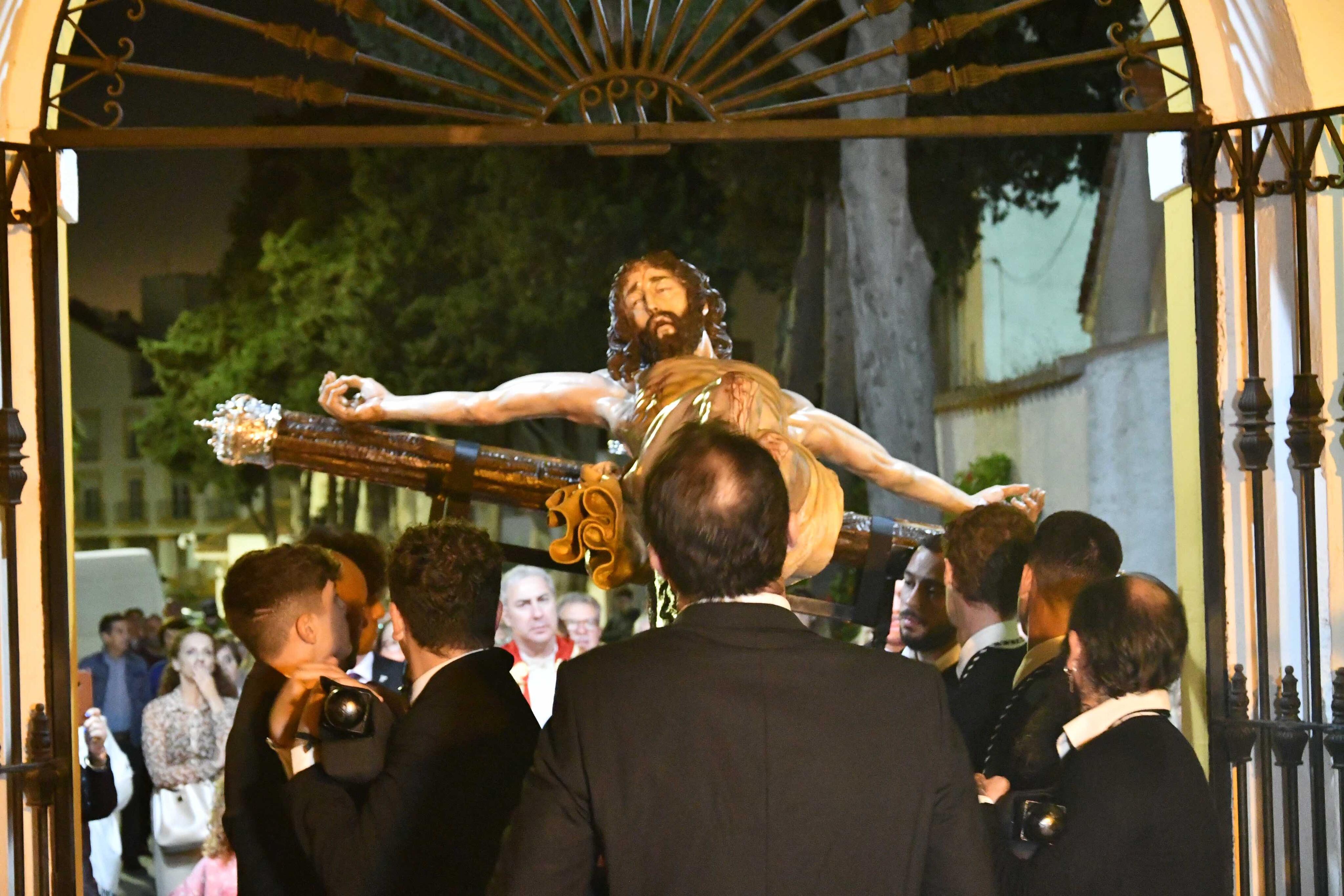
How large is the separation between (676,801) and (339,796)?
90 cm

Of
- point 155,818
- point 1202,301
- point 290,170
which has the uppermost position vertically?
point 290,170

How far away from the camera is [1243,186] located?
11.9 ft

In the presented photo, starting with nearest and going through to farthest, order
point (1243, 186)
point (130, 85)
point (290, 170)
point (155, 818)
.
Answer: point (1243, 186), point (155, 818), point (130, 85), point (290, 170)

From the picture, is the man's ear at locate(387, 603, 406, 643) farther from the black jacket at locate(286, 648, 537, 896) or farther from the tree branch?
the tree branch

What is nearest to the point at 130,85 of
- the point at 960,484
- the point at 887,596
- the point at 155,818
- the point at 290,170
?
the point at 290,170

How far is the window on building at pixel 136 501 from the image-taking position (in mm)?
19266

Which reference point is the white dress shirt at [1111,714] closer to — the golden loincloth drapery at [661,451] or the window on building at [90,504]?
the golden loincloth drapery at [661,451]

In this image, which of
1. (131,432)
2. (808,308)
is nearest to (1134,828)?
(808,308)

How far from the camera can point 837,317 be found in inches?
567

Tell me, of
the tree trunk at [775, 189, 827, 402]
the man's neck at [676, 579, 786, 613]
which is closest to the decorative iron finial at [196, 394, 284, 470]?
the man's neck at [676, 579, 786, 613]

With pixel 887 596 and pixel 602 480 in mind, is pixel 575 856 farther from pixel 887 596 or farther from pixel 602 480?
pixel 887 596

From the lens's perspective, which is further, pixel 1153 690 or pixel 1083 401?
pixel 1083 401

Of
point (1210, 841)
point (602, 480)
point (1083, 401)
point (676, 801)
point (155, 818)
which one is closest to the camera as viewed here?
point (676, 801)

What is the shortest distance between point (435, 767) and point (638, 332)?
135cm
